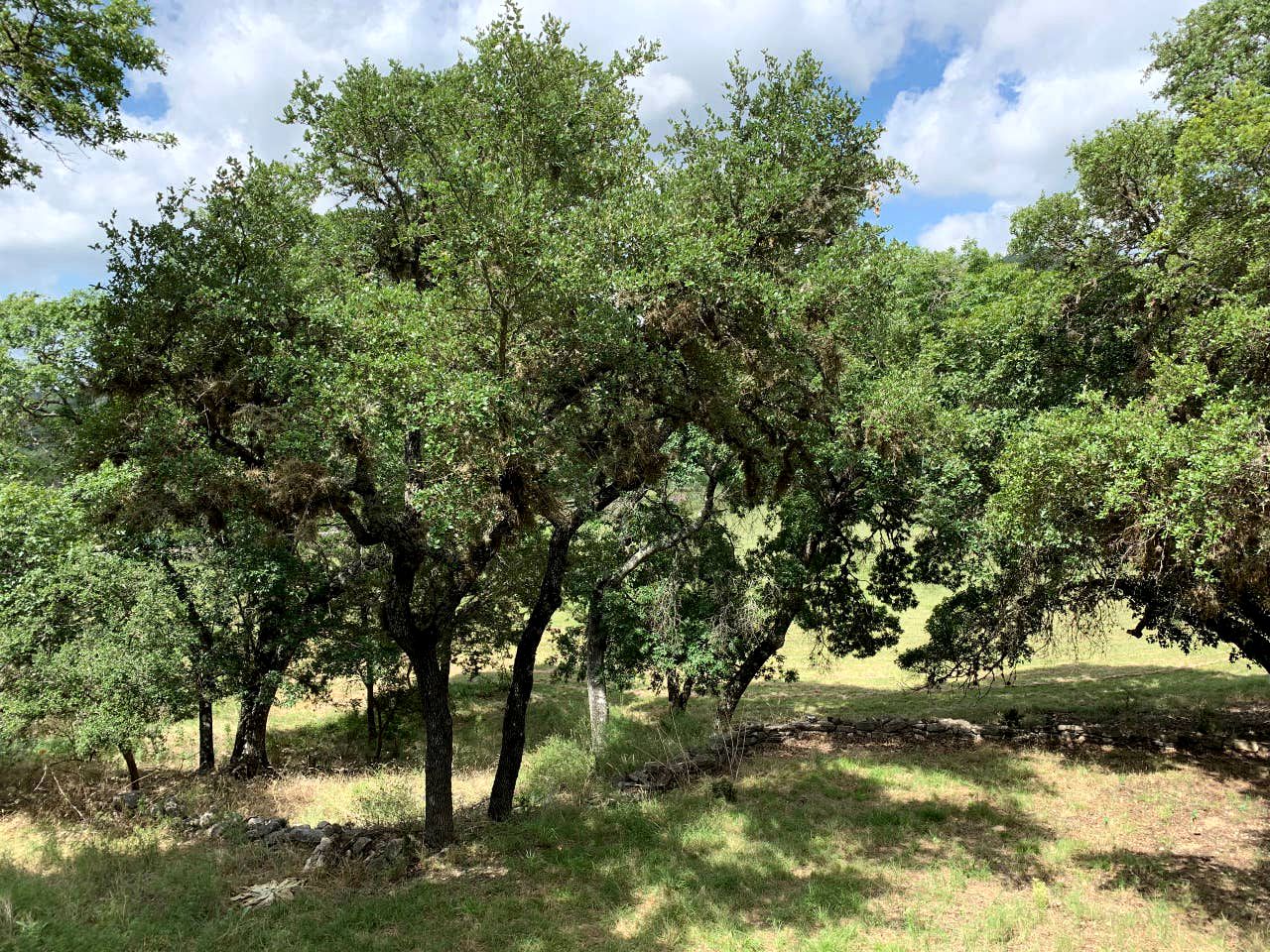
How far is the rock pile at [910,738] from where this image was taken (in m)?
14.2

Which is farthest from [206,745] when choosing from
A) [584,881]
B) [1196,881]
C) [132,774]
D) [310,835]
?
[1196,881]

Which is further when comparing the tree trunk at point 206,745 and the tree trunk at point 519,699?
the tree trunk at point 206,745

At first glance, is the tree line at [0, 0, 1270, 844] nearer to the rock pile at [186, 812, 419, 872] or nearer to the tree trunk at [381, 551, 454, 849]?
the tree trunk at [381, 551, 454, 849]

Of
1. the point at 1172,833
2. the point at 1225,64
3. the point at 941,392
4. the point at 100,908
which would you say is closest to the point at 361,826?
the point at 100,908

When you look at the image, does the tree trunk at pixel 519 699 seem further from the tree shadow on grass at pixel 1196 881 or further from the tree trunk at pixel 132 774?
the tree shadow on grass at pixel 1196 881

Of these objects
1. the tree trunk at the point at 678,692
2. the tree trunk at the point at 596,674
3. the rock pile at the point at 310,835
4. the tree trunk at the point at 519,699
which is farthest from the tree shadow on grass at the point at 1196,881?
the tree trunk at the point at 678,692

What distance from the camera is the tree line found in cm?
865

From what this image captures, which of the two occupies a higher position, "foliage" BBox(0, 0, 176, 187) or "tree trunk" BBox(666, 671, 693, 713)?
"foliage" BBox(0, 0, 176, 187)

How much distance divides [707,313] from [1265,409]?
23.4ft

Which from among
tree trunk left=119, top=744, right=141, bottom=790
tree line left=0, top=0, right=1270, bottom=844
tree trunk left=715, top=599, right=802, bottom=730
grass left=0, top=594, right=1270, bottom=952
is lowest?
grass left=0, top=594, right=1270, bottom=952

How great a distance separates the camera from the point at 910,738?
16.6 meters

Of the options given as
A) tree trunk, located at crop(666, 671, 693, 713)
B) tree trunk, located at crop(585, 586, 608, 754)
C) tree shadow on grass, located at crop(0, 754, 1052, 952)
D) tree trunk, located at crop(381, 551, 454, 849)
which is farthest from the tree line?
tree trunk, located at crop(666, 671, 693, 713)

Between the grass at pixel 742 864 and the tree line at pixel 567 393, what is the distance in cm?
193

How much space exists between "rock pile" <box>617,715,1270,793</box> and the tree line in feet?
7.47
